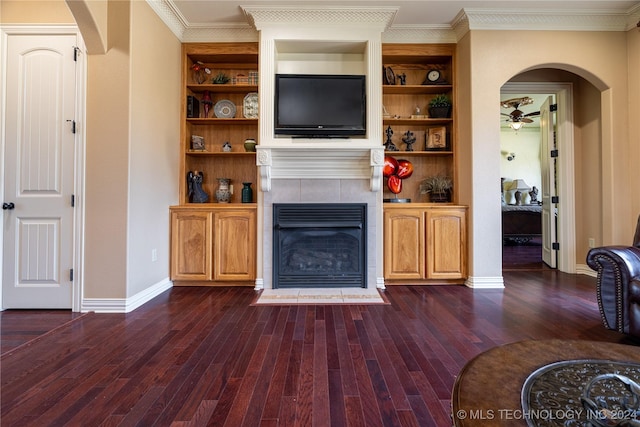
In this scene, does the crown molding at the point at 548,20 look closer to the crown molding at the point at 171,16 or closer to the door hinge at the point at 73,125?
the crown molding at the point at 171,16

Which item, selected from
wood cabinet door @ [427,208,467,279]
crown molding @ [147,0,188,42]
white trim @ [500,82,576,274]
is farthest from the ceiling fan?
crown molding @ [147,0,188,42]

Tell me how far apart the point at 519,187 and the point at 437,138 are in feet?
20.5

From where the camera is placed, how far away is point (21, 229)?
2.65m

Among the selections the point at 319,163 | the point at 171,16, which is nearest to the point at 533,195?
the point at 319,163

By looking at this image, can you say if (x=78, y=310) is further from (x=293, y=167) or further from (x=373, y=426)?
(x=373, y=426)

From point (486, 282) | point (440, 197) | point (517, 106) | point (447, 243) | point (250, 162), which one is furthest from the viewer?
point (517, 106)

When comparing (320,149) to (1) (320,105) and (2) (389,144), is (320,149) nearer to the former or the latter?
(1) (320,105)

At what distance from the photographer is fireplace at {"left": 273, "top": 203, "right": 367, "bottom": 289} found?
3391mm

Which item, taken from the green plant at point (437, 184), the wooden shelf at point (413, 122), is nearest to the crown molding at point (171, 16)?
the wooden shelf at point (413, 122)

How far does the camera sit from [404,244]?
11.5 ft

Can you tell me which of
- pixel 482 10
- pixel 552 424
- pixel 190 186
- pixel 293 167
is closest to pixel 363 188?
pixel 293 167

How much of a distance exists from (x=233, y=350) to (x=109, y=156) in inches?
78.4

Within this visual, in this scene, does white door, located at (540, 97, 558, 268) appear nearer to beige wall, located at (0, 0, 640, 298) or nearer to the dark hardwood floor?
beige wall, located at (0, 0, 640, 298)

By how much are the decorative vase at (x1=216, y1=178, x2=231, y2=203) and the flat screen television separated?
100cm
